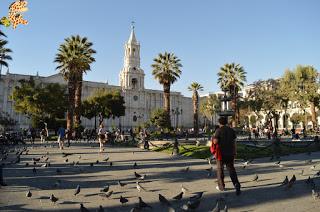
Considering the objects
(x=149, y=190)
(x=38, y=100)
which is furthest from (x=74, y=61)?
(x=149, y=190)

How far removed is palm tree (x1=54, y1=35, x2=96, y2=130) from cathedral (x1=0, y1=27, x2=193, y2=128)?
45.0m

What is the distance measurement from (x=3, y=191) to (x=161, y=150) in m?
13.7

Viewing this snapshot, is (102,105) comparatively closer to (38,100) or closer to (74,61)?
(38,100)

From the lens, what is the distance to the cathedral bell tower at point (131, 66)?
312 ft

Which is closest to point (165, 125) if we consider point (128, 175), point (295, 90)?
point (295, 90)

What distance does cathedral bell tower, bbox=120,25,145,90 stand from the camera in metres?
95.2

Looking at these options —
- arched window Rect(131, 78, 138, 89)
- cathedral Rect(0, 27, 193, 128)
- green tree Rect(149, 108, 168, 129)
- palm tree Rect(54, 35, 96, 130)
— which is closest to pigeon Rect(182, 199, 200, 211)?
palm tree Rect(54, 35, 96, 130)

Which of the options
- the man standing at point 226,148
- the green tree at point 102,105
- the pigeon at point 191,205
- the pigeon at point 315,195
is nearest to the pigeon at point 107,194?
the pigeon at point 191,205

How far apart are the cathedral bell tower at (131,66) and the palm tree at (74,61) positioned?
2222 inches

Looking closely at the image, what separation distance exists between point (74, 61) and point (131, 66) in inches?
2352

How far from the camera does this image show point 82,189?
25.1 feet

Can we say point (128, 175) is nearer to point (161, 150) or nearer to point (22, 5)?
point (22, 5)

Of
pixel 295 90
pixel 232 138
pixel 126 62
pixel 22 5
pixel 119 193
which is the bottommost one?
pixel 119 193

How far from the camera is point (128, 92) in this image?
345 feet
